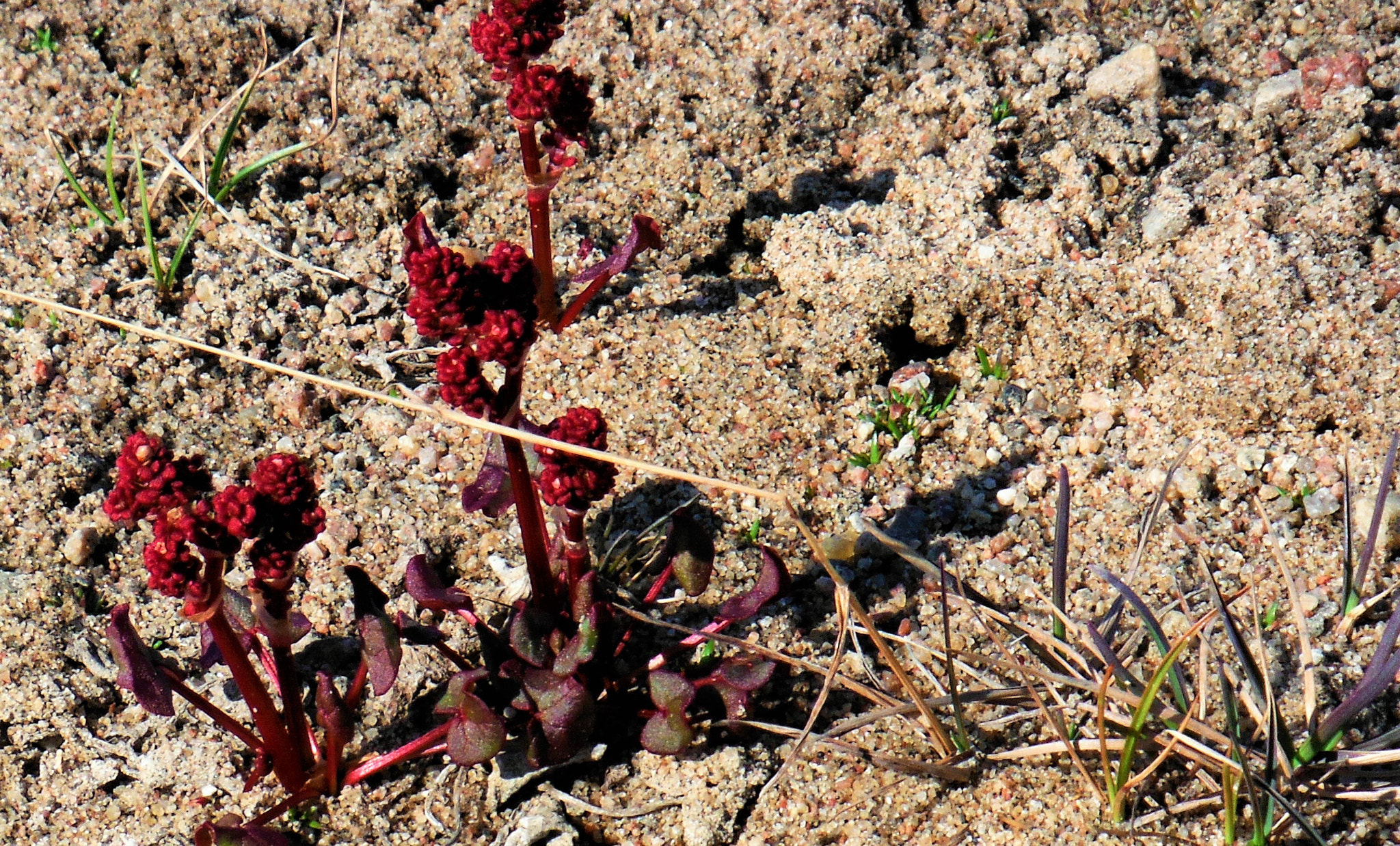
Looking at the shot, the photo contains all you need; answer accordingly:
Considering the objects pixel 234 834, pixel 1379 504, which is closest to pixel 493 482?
pixel 234 834

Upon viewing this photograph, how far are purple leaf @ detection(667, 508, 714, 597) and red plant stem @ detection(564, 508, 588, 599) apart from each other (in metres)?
0.19

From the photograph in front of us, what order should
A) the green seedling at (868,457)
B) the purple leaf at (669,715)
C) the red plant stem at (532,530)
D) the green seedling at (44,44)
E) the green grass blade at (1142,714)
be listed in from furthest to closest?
1. the green seedling at (44,44)
2. the green seedling at (868,457)
3. the purple leaf at (669,715)
4. the red plant stem at (532,530)
5. the green grass blade at (1142,714)

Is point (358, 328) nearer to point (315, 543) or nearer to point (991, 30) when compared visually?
point (315, 543)

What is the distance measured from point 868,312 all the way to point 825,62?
107 cm

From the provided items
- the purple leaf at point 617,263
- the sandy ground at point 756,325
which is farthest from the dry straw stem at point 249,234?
the purple leaf at point 617,263

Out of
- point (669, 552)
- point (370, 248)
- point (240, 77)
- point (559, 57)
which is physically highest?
point (240, 77)

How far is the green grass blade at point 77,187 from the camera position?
11.9ft

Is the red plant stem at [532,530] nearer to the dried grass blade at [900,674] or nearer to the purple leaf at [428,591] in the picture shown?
the purple leaf at [428,591]

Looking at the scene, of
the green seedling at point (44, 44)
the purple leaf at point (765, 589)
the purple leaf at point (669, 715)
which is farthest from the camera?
the green seedling at point (44, 44)

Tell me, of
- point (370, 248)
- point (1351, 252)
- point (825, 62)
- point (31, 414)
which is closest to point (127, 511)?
point (31, 414)

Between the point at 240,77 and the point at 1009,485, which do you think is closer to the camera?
the point at 1009,485

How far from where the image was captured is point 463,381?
2.18 m

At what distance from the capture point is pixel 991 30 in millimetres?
4137

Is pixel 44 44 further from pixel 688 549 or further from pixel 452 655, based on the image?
pixel 688 549
